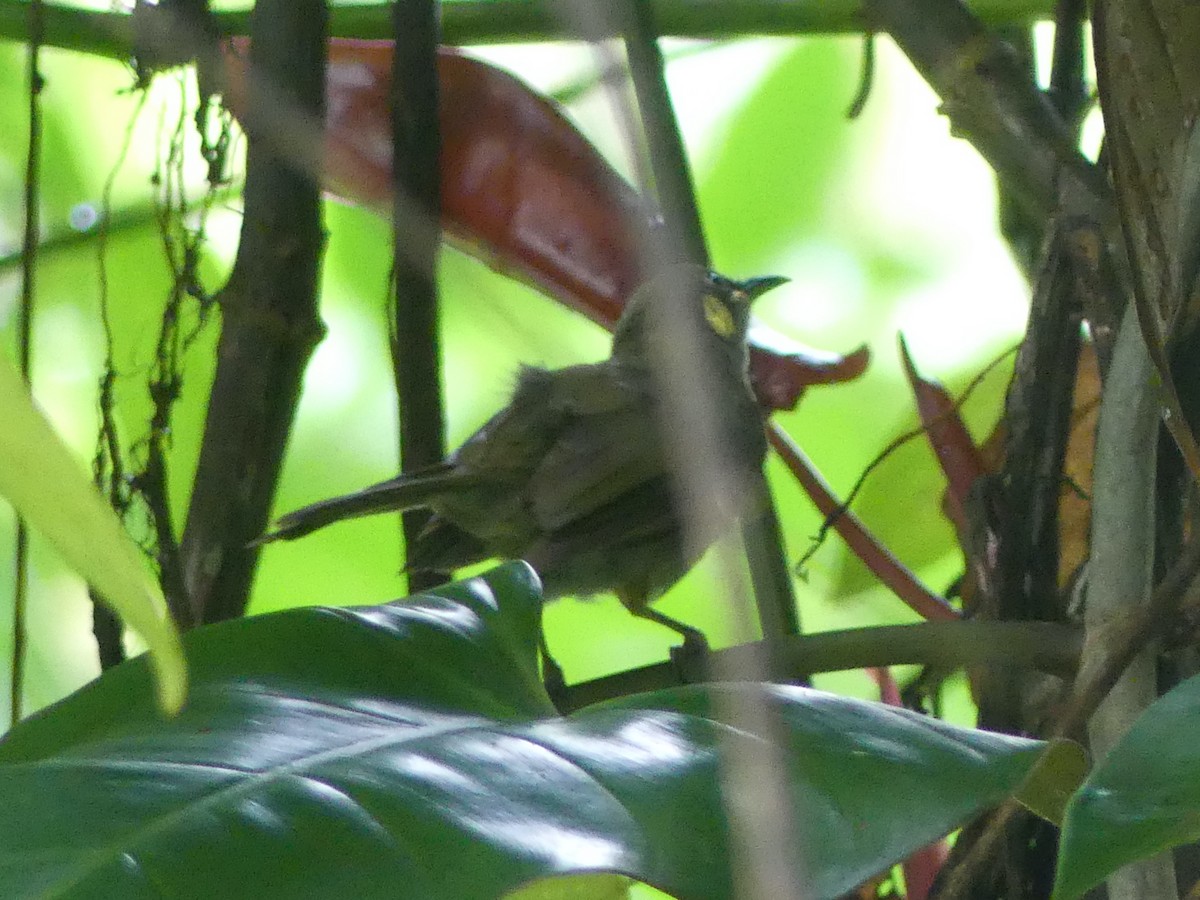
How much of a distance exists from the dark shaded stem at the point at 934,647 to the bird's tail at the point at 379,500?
0.55 metres

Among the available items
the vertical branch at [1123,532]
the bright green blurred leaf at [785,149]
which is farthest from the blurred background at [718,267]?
the vertical branch at [1123,532]

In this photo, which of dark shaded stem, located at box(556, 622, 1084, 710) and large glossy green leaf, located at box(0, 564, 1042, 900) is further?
dark shaded stem, located at box(556, 622, 1084, 710)

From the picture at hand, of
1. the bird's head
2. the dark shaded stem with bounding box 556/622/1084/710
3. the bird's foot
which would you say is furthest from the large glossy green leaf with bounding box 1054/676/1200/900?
the bird's head

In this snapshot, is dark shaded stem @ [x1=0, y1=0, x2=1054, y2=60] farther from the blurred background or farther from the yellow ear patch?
the yellow ear patch

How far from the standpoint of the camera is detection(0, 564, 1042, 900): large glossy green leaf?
0.52m

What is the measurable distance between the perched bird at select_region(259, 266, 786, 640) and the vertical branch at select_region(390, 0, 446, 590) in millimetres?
56

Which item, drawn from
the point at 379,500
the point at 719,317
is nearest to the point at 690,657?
the point at 379,500

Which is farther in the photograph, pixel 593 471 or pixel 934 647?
pixel 593 471

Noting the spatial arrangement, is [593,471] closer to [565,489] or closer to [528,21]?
[565,489]

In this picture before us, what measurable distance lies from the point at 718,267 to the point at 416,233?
1083mm

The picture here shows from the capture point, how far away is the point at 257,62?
4.21 ft

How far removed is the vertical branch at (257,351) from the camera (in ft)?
4.08

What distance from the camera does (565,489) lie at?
4.96 feet

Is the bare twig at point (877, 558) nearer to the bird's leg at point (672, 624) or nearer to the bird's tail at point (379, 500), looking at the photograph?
the bird's leg at point (672, 624)
